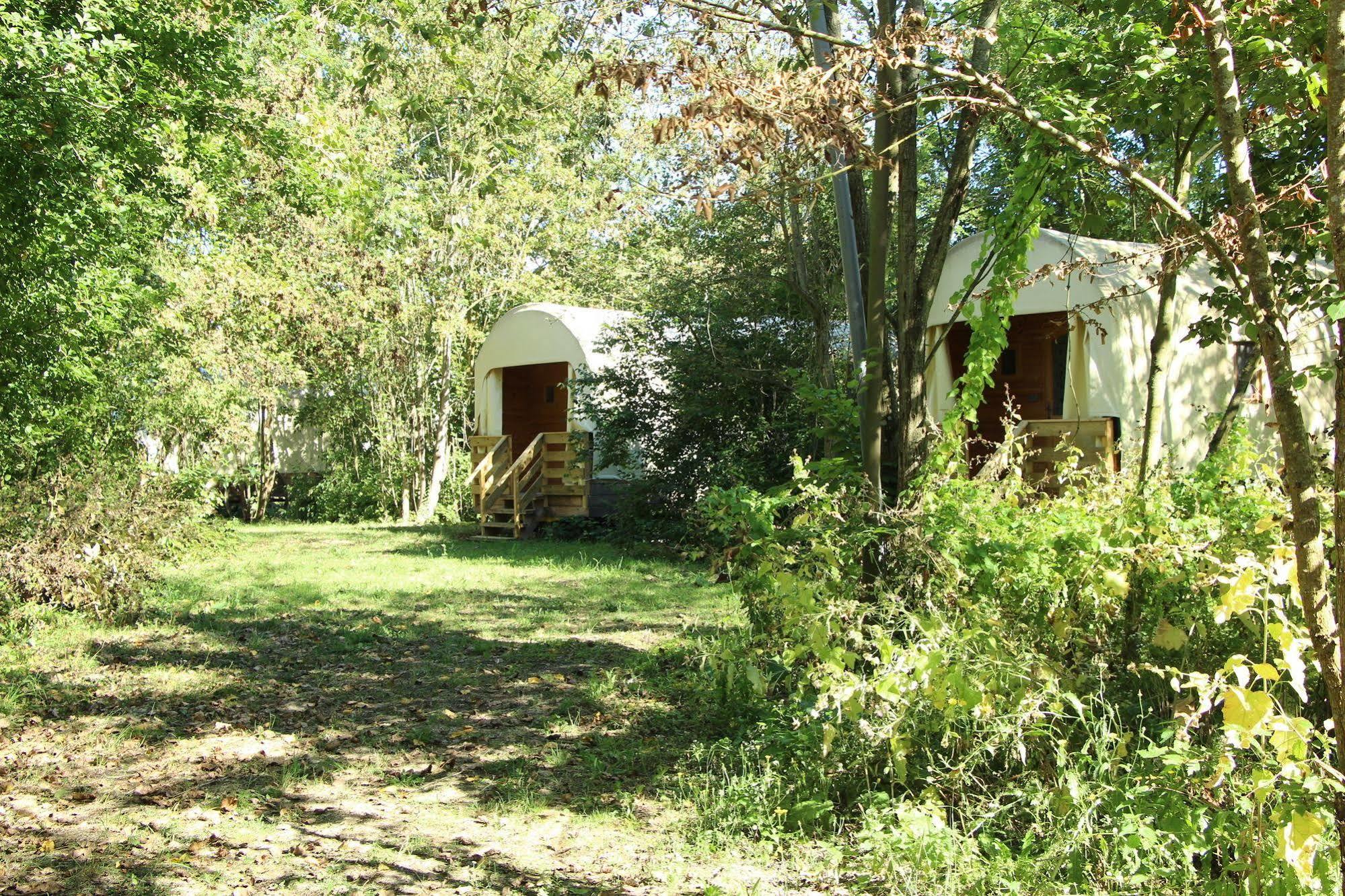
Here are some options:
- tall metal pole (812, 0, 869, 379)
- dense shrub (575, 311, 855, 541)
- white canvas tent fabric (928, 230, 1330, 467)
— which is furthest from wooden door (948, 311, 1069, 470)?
tall metal pole (812, 0, 869, 379)

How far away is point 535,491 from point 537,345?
95.2 inches

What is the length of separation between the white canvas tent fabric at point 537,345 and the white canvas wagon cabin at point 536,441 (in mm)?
11

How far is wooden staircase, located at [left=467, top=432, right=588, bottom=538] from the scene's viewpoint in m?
16.0

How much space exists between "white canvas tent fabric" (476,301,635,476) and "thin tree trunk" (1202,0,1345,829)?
1272cm

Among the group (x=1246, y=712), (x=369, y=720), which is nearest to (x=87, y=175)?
(x=369, y=720)

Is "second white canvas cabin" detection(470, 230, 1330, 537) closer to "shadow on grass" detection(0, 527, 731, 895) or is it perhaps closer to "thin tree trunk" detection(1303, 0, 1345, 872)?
"shadow on grass" detection(0, 527, 731, 895)

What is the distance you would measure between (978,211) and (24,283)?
1356cm

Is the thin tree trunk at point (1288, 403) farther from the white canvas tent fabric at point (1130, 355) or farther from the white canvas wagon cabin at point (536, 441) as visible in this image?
the white canvas wagon cabin at point (536, 441)

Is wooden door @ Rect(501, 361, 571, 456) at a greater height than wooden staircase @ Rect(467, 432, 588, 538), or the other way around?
wooden door @ Rect(501, 361, 571, 456)

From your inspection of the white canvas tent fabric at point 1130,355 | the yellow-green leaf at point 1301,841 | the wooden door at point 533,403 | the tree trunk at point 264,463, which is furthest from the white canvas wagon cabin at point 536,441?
the yellow-green leaf at point 1301,841

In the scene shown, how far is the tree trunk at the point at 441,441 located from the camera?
63.9 feet

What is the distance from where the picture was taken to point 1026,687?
3840 mm

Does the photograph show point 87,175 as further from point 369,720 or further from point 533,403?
point 533,403

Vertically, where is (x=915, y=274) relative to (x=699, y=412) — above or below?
above
